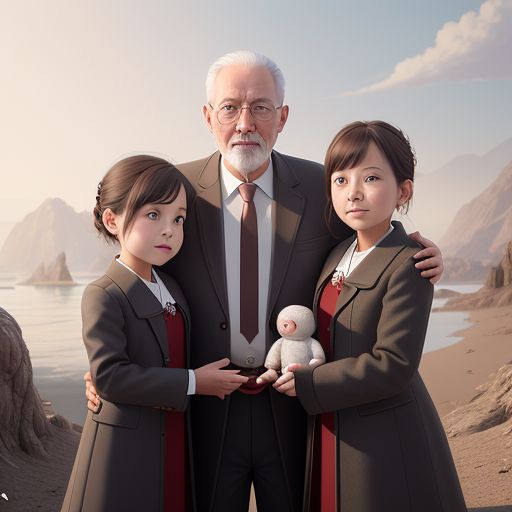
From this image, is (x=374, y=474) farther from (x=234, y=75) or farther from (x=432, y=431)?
(x=234, y=75)

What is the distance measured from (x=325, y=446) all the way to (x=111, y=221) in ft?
4.72

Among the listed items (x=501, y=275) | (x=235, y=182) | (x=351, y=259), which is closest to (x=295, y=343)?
(x=351, y=259)

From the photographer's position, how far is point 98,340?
2516 mm

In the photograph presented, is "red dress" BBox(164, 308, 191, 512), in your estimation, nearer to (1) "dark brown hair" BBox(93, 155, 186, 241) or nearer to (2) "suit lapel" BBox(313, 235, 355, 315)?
(1) "dark brown hair" BBox(93, 155, 186, 241)

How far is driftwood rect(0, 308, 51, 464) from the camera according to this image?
16.9ft

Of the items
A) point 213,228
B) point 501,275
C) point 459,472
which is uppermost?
point 501,275

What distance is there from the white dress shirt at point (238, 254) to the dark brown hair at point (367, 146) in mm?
476

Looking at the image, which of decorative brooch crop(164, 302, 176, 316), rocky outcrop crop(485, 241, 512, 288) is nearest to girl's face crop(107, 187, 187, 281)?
decorative brooch crop(164, 302, 176, 316)

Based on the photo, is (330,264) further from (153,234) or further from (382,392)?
(153,234)

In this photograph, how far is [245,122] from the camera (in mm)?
2893

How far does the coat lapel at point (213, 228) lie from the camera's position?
295 centimetres

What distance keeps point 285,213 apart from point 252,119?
0.50 metres

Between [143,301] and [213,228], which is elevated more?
[213,228]

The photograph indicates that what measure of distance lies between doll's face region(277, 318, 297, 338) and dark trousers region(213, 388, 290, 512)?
40 cm
